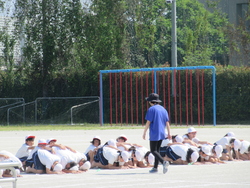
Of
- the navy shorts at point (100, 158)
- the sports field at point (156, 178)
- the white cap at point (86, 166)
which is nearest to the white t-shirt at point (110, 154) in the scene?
the navy shorts at point (100, 158)

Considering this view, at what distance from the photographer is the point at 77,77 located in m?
38.4

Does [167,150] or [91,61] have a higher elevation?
[91,61]

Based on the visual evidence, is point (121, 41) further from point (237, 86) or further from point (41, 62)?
point (237, 86)

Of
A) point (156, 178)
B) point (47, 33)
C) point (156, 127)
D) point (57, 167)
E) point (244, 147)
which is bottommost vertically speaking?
point (156, 178)

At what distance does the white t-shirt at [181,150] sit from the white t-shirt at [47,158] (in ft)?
9.84

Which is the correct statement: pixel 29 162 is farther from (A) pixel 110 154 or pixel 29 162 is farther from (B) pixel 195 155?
(B) pixel 195 155

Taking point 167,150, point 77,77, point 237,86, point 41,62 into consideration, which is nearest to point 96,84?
point 77,77

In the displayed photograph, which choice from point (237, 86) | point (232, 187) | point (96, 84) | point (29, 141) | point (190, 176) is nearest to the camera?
point (232, 187)

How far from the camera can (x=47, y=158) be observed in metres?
13.2

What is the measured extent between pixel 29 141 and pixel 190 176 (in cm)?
407

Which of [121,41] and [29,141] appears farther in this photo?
[121,41]

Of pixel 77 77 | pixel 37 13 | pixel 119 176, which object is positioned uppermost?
pixel 37 13

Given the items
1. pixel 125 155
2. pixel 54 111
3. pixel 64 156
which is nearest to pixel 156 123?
pixel 125 155

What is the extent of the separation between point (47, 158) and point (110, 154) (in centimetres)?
165
